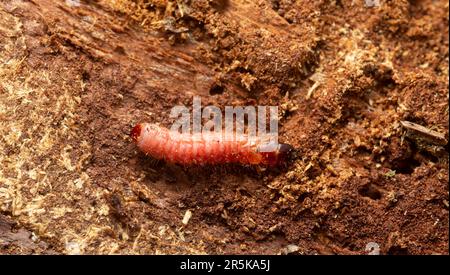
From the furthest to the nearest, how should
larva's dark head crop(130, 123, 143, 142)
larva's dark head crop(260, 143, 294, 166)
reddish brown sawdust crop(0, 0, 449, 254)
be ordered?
larva's dark head crop(260, 143, 294, 166)
larva's dark head crop(130, 123, 143, 142)
reddish brown sawdust crop(0, 0, 449, 254)

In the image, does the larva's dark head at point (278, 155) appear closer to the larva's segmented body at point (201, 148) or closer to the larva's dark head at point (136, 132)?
the larva's segmented body at point (201, 148)

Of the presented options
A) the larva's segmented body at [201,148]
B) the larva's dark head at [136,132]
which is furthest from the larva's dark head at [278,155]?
the larva's dark head at [136,132]

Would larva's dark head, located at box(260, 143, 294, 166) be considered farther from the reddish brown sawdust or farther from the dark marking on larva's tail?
the dark marking on larva's tail

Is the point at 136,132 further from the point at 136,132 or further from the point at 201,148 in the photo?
the point at 201,148

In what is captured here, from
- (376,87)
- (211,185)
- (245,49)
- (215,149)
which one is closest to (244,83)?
(245,49)

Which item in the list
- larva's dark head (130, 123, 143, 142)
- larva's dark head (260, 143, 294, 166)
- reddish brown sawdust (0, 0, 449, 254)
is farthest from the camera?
larva's dark head (260, 143, 294, 166)

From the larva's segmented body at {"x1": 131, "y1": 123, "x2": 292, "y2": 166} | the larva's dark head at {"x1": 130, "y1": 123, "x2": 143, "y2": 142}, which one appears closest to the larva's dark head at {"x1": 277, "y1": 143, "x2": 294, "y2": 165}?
the larva's segmented body at {"x1": 131, "y1": 123, "x2": 292, "y2": 166}

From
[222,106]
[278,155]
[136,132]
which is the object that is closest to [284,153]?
[278,155]
